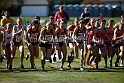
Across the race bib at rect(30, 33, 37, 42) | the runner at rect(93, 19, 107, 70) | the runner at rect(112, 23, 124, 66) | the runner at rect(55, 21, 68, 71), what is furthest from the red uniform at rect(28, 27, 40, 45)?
the runner at rect(112, 23, 124, 66)

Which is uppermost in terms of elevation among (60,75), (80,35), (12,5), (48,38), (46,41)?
(12,5)

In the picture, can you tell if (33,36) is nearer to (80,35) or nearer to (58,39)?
(58,39)

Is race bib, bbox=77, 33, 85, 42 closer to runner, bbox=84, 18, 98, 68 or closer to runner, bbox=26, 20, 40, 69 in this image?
runner, bbox=84, 18, 98, 68

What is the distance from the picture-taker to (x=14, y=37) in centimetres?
1233

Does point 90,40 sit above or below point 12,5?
below

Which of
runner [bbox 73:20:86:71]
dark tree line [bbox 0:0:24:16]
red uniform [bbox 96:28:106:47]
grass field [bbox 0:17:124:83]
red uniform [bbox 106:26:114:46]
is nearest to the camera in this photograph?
grass field [bbox 0:17:124:83]

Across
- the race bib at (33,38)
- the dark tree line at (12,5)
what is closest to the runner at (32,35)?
the race bib at (33,38)

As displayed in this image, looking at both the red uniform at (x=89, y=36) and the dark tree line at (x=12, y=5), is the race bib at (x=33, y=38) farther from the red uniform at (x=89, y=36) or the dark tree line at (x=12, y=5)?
the dark tree line at (x=12, y=5)

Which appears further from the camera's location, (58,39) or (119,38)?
(119,38)

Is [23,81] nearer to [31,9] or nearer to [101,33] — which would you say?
[101,33]

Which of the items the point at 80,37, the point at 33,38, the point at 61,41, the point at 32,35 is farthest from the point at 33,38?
the point at 80,37

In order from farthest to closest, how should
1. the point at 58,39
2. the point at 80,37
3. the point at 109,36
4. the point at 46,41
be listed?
the point at 109,36
the point at 80,37
the point at 58,39
the point at 46,41

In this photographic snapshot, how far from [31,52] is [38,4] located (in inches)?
2331

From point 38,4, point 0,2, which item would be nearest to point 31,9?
point 38,4
